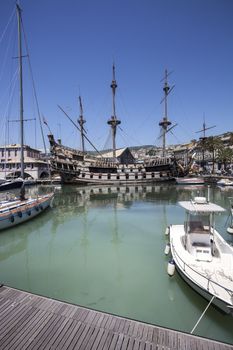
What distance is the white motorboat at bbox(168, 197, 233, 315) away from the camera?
21.7 feet

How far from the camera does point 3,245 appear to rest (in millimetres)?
13688

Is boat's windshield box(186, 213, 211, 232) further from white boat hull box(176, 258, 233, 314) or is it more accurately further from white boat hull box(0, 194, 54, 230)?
white boat hull box(0, 194, 54, 230)

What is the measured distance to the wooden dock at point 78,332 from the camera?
4719mm

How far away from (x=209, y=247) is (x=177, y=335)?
15.3ft

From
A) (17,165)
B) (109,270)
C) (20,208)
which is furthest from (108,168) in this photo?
(109,270)

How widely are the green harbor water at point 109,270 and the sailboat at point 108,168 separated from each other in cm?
3751

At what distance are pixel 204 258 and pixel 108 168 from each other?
5151cm

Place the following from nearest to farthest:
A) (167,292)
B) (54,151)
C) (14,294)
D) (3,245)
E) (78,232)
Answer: (14,294) → (167,292) → (3,245) → (78,232) → (54,151)

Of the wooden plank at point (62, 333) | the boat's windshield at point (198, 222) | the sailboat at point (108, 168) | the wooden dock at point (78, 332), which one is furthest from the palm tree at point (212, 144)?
the wooden plank at point (62, 333)

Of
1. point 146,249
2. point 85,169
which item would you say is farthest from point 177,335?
point 85,169

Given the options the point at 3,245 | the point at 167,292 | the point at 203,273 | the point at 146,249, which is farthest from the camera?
the point at 3,245

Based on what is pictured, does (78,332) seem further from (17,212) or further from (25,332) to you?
(17,212)

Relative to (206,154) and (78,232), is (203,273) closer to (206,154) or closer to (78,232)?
(78,232)

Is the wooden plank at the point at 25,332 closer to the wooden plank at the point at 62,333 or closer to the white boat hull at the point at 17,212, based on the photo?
the wooden plank at the point at 62,333
